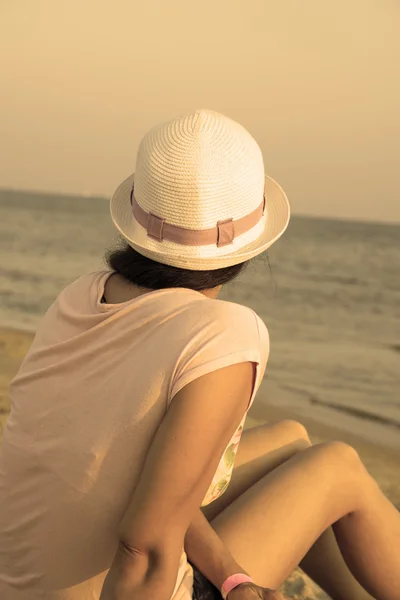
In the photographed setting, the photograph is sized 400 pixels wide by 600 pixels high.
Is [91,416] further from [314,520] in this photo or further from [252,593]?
[314,520]

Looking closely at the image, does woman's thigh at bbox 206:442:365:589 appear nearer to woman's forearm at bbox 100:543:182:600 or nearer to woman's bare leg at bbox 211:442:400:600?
woman's bare leg at bbox 211:442:400:600

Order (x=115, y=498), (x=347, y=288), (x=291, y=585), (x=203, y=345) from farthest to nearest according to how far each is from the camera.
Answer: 1. (x=347, y=288)
2. (x=291, y=585)
3. (x=115, y=498)
4. (x=203, y=345)

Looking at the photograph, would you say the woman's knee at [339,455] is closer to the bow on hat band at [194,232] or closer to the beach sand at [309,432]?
the bow on hat band at [194,232]

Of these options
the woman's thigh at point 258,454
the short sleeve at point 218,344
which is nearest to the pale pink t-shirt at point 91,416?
the short sleeve at point 218,344

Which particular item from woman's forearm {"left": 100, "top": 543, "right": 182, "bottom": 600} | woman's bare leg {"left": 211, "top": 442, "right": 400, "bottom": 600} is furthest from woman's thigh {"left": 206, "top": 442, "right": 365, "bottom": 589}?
woman's forearm {"left": 100, "top": 543, "right": 182, "bottom": 600}

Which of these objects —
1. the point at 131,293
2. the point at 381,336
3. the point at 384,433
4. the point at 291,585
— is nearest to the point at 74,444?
the point at 131,293

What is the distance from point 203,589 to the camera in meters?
1.59

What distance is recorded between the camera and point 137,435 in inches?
53.1

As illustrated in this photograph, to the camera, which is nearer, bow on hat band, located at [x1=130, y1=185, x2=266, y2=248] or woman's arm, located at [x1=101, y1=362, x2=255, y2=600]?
woman's arm, located at [x1=101, y1=362, x2=255, y2=600]

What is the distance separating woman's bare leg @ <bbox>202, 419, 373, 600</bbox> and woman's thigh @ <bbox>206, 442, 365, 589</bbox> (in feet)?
0.65

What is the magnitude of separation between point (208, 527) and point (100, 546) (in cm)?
32

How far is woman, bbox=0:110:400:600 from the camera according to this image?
4.20 ft

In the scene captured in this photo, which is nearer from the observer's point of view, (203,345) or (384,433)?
(203,345)

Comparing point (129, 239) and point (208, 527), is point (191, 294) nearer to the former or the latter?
point (129, 239)
